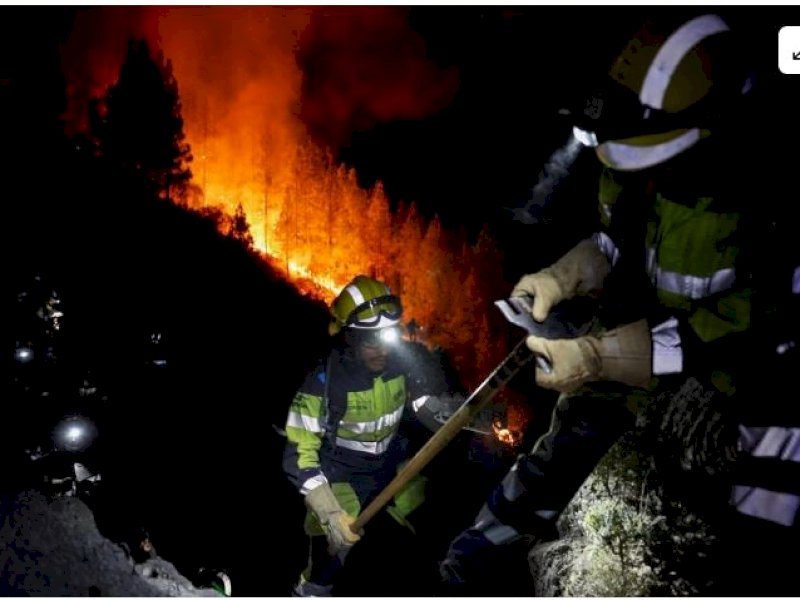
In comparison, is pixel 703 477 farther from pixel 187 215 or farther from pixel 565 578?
pixel 187 215

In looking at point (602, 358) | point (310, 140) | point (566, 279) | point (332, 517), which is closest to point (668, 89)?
point (566, 279)

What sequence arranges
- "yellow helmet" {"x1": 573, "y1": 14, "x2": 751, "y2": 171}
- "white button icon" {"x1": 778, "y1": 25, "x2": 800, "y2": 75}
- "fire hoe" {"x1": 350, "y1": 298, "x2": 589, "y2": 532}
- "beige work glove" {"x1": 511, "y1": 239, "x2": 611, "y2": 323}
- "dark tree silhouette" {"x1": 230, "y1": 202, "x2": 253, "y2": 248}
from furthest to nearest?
1. "dark tree silhouette" {"x1": 230, "y1": 202, "x2": 253, "y2": 248}
2. "beige work glove" {"x1": 511, "y1": 239, "x2": 611, "y2": 323}
3. "white button icon" {"x1": 778, "y1": 25, "x2": 800, "y2": 75}
4. "fire hoe" {"x1": 350, "y1": 298, "x2": 589, "y2": 532}
5. "yellow helmet" {"x1": 573, "y1": 14, "x2": 751, "y2": 171}

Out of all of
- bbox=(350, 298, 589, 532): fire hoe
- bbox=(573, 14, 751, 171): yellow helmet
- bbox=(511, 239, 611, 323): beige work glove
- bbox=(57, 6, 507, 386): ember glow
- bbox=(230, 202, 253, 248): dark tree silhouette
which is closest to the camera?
bbox=(573, 14, 751, 171): yellow helmet

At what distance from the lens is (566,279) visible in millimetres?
3158

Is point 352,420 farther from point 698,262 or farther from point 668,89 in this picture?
point 668,89

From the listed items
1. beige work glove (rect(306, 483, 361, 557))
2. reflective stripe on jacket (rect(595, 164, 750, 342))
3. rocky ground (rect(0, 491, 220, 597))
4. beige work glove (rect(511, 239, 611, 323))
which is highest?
reflective stripe on jacket (rect(595, 164, 750, 342))

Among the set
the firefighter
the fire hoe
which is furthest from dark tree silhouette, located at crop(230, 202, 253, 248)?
the firefighter

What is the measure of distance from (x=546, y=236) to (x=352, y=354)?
29130 millimetres

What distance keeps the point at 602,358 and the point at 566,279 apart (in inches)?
28.1

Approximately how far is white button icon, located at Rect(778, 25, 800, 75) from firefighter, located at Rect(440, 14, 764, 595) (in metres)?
1.00

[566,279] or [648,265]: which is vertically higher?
[648,265]

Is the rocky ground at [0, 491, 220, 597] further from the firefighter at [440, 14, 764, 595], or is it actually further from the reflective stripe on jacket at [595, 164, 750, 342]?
the reflective stripe on jacket at [595, 164, 750, 342]

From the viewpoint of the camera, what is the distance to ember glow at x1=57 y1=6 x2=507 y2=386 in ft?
158

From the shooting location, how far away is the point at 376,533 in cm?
600
